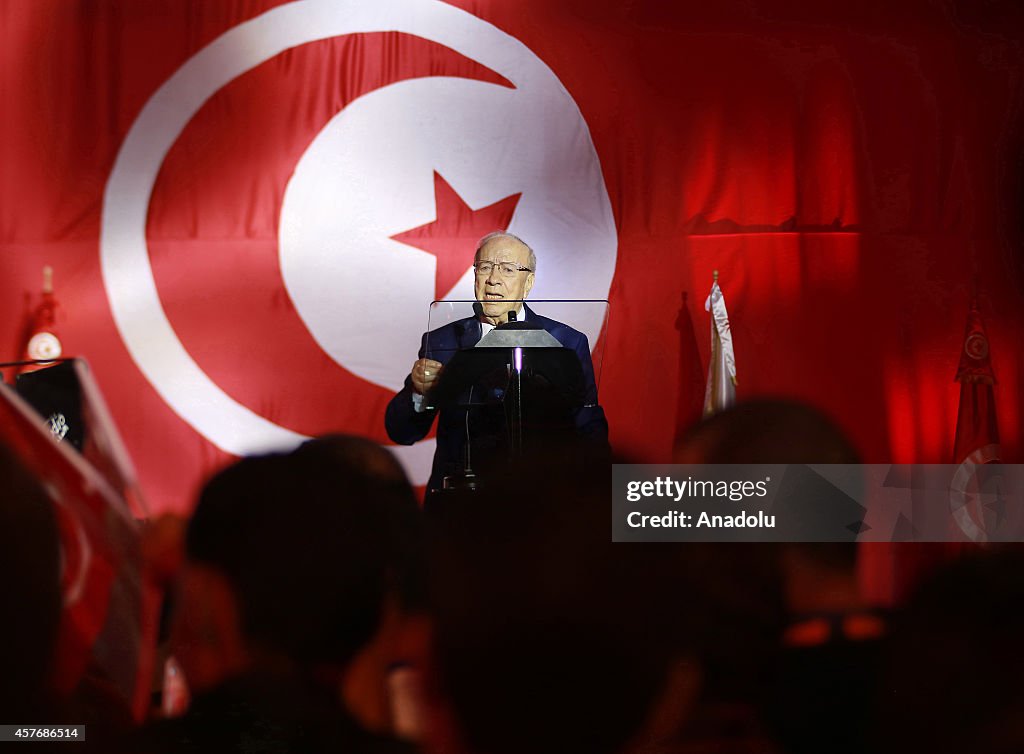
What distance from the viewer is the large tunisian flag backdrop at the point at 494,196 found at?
4156 millimetres

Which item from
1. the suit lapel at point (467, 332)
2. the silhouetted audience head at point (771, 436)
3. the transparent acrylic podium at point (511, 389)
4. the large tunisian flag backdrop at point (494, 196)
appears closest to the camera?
the silhouetted audience head at point (771, 436)

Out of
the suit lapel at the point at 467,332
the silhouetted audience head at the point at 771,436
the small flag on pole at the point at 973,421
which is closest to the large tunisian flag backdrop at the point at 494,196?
→ the small flag on pole at the point at 973,421

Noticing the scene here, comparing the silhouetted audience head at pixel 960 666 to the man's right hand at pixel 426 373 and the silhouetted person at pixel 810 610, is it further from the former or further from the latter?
the man's right hand at pixel 426 373

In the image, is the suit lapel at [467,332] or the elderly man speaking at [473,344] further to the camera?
the suit lapel at [467,332]

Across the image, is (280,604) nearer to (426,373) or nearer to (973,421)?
(426,373)

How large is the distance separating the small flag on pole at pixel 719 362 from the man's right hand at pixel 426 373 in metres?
1.91

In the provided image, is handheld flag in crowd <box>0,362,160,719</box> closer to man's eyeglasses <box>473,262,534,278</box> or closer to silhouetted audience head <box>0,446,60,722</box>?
silhouetted audience head <box>0,446,60,722</box>

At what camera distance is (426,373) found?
7.28 ft

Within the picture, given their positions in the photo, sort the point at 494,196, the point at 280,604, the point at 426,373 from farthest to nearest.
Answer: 1. the point at 494,196
2. the point at 426,373
3. the point at 280,604

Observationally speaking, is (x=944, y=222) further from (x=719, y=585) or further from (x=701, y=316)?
(x=719, y=585)

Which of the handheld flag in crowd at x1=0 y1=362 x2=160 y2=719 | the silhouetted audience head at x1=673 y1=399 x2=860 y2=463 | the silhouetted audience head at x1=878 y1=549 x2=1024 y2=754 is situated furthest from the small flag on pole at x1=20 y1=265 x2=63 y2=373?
the silhouetted audience head at x1=878 y1=549 x2=1024 y2=754

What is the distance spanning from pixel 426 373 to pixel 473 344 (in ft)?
1.01

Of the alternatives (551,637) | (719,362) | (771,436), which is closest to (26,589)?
(551,637)

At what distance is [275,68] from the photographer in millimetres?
4199
